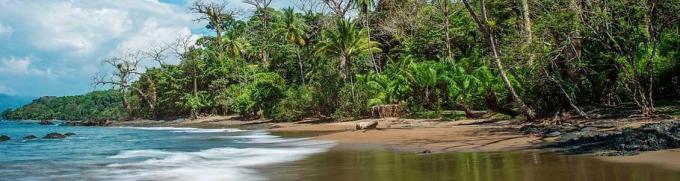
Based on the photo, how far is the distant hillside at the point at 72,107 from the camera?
396 ft

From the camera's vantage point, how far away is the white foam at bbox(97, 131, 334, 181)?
11.9 m

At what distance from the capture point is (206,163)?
14.6 metres

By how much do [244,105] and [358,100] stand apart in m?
15.0

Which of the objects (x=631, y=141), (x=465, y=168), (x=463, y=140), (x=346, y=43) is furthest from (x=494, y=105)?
(x=346, y=43)

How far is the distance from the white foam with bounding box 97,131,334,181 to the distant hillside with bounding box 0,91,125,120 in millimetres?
103805

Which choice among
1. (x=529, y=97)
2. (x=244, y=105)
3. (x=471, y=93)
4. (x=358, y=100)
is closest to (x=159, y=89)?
(x=244, y=105)

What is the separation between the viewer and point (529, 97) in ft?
68.0

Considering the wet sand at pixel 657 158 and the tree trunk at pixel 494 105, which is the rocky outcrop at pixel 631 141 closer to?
the wet sand at pixel 657 158

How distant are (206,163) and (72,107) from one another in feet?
404

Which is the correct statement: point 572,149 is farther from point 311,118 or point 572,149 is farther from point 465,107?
point 311,118

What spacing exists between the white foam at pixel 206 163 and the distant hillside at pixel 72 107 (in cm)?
10380

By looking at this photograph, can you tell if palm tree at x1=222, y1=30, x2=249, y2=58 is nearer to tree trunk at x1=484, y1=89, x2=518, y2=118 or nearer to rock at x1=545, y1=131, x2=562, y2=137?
tree trunk at x1=484, y1=89, x2=518, y2=118

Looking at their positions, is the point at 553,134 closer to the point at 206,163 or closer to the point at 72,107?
the point at 206,163

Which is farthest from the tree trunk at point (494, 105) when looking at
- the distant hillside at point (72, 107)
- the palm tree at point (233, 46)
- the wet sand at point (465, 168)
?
the distant hillside at point (72, 107)
